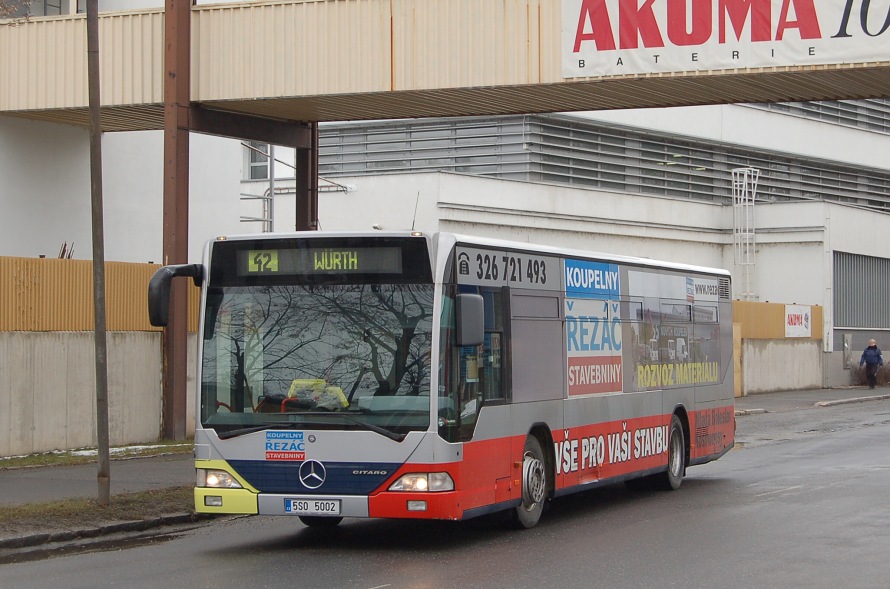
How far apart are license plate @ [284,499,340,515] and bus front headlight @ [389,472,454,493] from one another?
1.73 ft

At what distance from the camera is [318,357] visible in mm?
11727

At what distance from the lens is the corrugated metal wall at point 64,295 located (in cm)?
1955

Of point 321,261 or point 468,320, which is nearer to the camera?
point 468,320

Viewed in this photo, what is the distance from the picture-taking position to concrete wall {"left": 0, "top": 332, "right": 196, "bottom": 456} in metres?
19.5

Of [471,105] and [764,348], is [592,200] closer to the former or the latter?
[764,348]

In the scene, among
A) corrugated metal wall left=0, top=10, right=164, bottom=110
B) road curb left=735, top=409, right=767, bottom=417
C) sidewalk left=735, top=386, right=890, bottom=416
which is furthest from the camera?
sidewalk left=735, top=386, right=890, bottom=416

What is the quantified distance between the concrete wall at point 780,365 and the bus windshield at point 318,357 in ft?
101

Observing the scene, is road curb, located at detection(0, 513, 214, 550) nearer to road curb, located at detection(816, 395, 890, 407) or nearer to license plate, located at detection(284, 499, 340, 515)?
license plate, located at detection(284, 499, 340, 515)

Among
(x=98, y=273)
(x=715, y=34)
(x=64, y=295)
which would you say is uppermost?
(x=715, y=34)

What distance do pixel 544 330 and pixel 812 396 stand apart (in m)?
30.0

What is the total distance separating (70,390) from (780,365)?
93.3ft

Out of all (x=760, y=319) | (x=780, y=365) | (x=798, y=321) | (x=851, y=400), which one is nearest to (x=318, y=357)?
(x=851, y=400)

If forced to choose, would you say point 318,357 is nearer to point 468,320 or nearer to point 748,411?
point 468,320

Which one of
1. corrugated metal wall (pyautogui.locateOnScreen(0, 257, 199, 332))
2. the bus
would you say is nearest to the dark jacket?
corrugated metal wall (pyautogui.locateOnScreen(0, 257, 199, 332))
